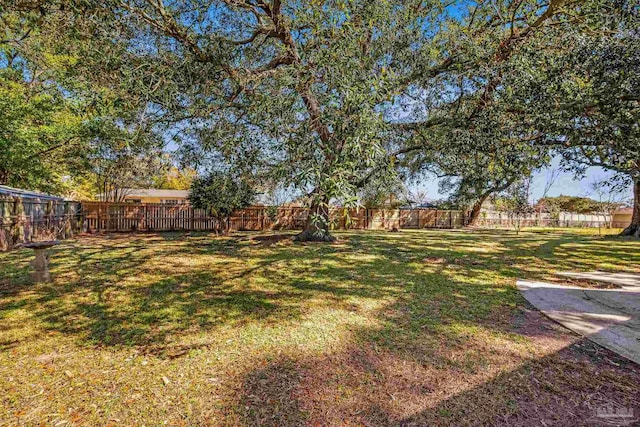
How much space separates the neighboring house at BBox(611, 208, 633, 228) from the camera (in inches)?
995

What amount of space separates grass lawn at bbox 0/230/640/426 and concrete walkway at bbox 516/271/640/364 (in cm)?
21

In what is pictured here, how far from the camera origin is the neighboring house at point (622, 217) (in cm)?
2527

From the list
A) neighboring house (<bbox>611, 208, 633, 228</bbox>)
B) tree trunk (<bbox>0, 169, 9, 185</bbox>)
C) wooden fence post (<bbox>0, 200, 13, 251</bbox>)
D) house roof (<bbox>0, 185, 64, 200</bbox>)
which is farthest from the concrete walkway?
neighboring house (<bbox>611, 208, 633, 228</bbox>)

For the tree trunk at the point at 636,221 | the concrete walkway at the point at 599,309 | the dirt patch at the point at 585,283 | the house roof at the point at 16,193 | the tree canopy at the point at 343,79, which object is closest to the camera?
the concrete walkway at the point at 599,309

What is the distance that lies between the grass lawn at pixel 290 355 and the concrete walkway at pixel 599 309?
0.69 feet

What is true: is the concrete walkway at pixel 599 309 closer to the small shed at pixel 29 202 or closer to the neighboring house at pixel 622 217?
the small shed at pixel 29 202

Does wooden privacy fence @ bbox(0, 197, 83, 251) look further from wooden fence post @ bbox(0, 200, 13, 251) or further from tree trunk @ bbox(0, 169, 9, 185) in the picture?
tree trunk @ bbox(0, 169, 9, 185)

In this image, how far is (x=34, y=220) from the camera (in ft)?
30.9

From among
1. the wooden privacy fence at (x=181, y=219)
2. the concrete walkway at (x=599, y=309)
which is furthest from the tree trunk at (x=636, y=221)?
the wooden privacy fence at (x=181, y=219)

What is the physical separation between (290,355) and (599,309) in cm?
402

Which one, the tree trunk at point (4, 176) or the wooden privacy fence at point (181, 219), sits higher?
the tree trunk at point (4, 176)

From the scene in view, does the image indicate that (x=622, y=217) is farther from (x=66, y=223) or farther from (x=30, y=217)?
(x=30, y=217)

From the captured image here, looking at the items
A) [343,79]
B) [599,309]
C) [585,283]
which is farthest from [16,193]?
Answer: [585,283]

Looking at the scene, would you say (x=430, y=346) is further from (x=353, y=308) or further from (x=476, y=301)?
(x=476, y=301)
